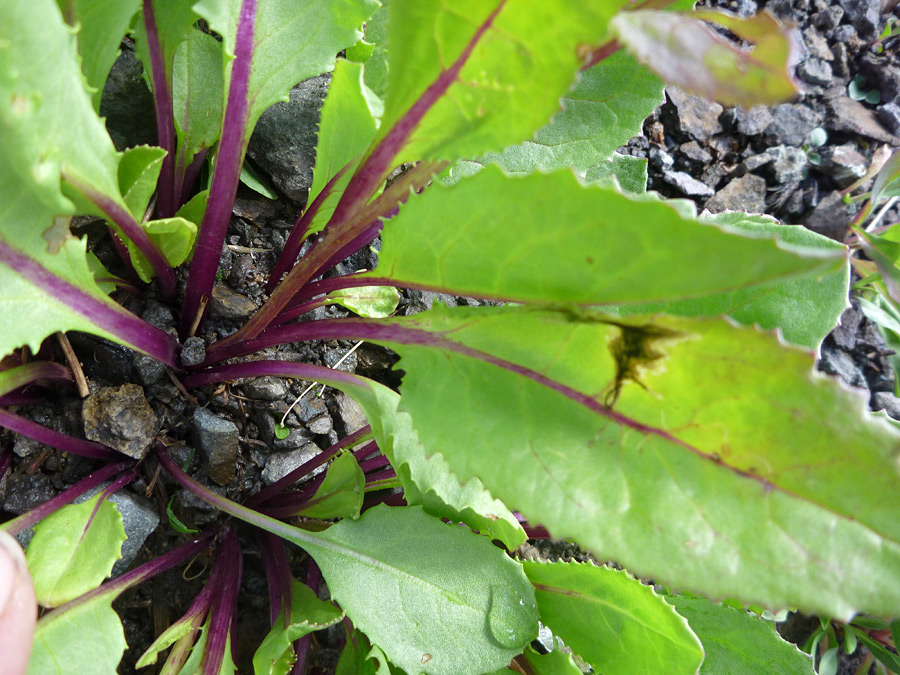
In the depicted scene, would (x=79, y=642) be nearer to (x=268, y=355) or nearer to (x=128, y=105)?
(x=268, y=355)

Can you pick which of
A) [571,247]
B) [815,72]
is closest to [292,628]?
[571,247]

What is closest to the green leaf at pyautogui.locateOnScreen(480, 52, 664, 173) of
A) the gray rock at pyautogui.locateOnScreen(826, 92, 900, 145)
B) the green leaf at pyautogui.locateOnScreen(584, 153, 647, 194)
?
the green leaf at pyautogui.locateOnScreen(584, 153, 647, 194)

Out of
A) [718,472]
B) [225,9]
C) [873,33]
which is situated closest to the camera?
[718,472]

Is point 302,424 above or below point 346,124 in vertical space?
below

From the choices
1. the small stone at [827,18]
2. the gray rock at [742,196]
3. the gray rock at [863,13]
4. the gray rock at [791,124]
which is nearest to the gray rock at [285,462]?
the gray rock at [742,196]

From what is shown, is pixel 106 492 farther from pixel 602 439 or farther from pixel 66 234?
pixel 602 439

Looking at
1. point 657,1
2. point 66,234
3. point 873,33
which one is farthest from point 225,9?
point 873,33
